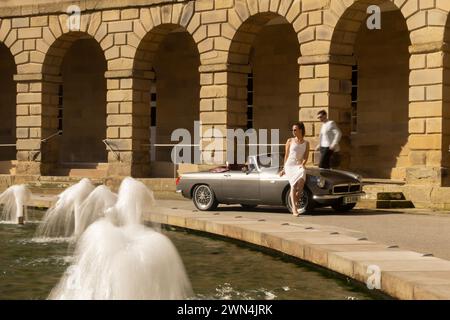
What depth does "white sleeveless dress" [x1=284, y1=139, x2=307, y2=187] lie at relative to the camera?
15.7 m

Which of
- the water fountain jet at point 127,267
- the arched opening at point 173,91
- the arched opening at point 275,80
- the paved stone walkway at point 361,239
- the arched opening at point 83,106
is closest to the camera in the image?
the water fountain jet at point 127,267

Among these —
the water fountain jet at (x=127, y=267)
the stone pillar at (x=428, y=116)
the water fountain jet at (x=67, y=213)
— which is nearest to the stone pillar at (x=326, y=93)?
the stone pillar at (x=428, y=116)

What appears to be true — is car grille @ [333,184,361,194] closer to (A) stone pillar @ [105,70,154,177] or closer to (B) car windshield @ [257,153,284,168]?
(B) car windshield @ [257,153,284,168]

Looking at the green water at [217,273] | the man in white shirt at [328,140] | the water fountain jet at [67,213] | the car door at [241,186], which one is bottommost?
the green water at [217,273]

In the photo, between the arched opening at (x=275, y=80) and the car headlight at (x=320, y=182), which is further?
the arched opening at (x=275, y=80)

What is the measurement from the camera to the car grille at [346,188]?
16.4 m

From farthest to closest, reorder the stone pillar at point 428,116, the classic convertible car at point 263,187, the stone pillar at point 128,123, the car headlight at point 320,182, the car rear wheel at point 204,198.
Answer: the stone pillar at point 128,123 < the stone pillar at point 428,116 < the car rear wheel at point 204,198 < the classic convertible car at point 263,187 < the car headlight at point 320,182

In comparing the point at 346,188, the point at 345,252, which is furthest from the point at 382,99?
the point at 345,252

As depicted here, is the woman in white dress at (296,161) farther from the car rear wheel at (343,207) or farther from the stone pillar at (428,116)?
the stone pillar at (428,116)

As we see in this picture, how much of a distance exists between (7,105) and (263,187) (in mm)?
17488

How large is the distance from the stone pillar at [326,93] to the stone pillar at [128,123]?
585 cm

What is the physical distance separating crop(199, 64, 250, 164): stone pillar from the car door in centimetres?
599

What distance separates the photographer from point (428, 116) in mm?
19469

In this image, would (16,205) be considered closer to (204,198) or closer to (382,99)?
(204,198)
